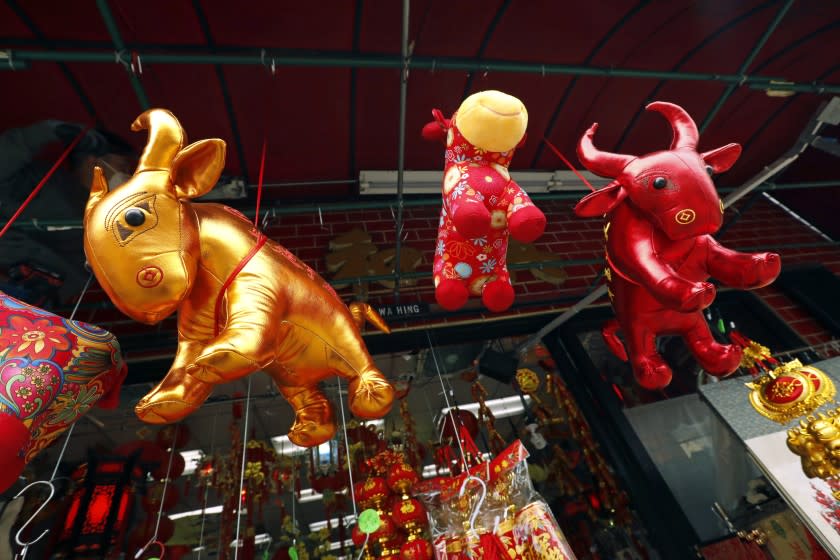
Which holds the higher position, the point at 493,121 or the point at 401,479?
the point at 493,121

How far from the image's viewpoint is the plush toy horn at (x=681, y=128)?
1477mm

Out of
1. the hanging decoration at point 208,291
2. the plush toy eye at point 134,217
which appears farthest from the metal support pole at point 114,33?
the plush toy eye at point 134,217

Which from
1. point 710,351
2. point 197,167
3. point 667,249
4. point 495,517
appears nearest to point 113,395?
point 197,167

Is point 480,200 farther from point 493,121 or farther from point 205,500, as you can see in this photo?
point 205,500

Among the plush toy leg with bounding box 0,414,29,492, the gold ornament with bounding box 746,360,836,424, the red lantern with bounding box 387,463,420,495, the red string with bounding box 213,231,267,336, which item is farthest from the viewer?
the red lantern with bounding box 387,463,420,495

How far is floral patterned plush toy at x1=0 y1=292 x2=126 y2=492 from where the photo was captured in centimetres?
98

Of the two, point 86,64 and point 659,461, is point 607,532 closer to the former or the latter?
point 659,461

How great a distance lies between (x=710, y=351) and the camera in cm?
154

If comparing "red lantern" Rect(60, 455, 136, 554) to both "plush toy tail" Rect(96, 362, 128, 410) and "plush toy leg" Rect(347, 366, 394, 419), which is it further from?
"plush toy leg" Rect(347, 366, 394, 419)

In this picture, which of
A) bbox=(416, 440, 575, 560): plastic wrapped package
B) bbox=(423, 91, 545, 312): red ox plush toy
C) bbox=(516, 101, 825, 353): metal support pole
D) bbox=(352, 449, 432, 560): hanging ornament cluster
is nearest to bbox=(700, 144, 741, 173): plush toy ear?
bbox=(516, 101, 825, 353): metal support pole

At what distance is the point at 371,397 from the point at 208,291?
21.0 inches

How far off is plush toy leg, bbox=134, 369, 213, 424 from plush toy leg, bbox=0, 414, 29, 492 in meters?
0.23

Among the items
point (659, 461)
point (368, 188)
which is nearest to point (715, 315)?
point (659, 461)

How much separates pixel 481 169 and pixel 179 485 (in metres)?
3.15
